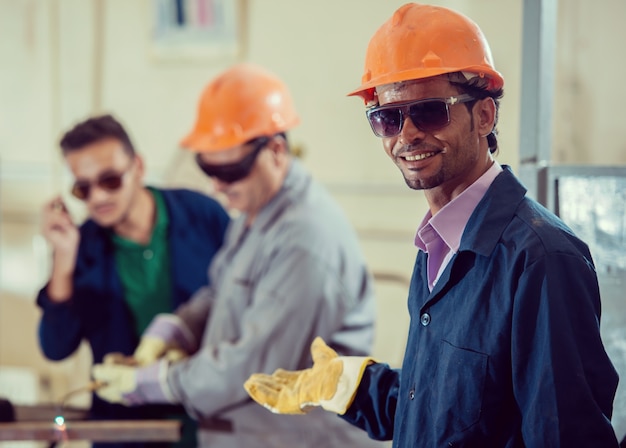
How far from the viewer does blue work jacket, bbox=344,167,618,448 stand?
3.85 feet

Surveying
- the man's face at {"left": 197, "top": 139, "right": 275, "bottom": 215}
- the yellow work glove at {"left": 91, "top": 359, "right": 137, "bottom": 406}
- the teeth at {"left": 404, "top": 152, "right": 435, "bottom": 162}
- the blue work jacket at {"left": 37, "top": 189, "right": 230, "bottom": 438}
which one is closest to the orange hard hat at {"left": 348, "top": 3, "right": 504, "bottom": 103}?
the teeth at {"left": 404, "top": 152, "right": 435, "bottom": 162}

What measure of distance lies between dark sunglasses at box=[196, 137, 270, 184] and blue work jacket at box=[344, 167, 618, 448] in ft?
4.16

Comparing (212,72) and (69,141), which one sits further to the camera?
(212,72)

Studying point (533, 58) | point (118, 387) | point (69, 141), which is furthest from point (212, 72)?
point (533, 58)

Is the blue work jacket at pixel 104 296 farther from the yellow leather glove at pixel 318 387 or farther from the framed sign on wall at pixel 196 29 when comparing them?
the framed sign on wall at pixel 196 29

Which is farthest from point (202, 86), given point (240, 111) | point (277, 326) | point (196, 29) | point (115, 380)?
point (277, 326)

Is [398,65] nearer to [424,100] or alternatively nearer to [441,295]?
[424,100]

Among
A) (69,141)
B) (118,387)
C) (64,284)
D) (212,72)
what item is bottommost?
(118,387)

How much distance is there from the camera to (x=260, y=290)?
2.41 metres

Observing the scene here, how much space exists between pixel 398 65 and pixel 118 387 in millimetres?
1647

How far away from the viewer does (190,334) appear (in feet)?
9.68

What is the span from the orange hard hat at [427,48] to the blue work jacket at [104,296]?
1.75 m

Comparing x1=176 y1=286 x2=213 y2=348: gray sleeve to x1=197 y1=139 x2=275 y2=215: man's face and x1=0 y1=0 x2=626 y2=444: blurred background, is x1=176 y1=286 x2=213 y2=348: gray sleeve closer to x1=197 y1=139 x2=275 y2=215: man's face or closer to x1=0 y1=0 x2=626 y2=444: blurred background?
x1=197 y1=139 x2=275 y2=215: man's face

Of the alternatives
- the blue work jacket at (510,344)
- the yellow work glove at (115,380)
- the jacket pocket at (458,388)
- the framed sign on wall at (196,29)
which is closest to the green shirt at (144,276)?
the yellow work glove at (115,380)
